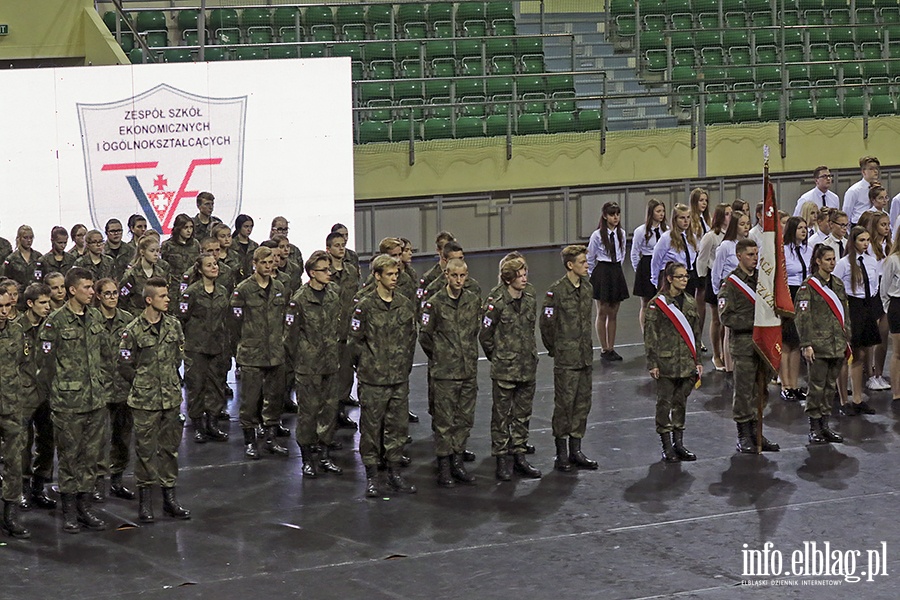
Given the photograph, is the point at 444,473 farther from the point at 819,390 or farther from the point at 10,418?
the point at 819,390

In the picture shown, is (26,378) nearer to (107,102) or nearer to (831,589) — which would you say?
(831,589)

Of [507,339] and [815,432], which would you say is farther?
[815,432]

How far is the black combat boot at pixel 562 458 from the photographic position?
10062mm

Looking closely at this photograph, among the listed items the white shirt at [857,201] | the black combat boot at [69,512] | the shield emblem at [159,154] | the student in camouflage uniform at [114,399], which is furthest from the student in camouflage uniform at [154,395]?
the white shirt at [857,201]

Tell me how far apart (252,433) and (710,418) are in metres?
4.00

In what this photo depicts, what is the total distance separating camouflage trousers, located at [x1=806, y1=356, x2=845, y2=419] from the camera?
35.0ft

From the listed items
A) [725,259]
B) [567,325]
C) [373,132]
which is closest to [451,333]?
[567,325]

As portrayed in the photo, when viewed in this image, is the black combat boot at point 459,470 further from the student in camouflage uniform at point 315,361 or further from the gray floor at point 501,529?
the student in camouflage uniform at point 315,361

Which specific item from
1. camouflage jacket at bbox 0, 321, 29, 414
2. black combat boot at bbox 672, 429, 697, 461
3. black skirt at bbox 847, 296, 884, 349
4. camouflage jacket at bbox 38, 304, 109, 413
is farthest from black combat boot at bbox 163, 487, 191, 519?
black skirt at bbox 847, 296, 884, 349

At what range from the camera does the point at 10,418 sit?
8.65 meters

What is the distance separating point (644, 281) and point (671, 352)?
423 cm

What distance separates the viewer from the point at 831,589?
297 inches

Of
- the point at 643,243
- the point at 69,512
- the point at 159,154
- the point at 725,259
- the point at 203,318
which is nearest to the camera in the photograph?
the point at 69,512

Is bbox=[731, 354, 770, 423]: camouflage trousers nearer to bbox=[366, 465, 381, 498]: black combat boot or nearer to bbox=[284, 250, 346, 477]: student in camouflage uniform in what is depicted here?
bbox=[366, 465, 381, 498]: black combat boot
